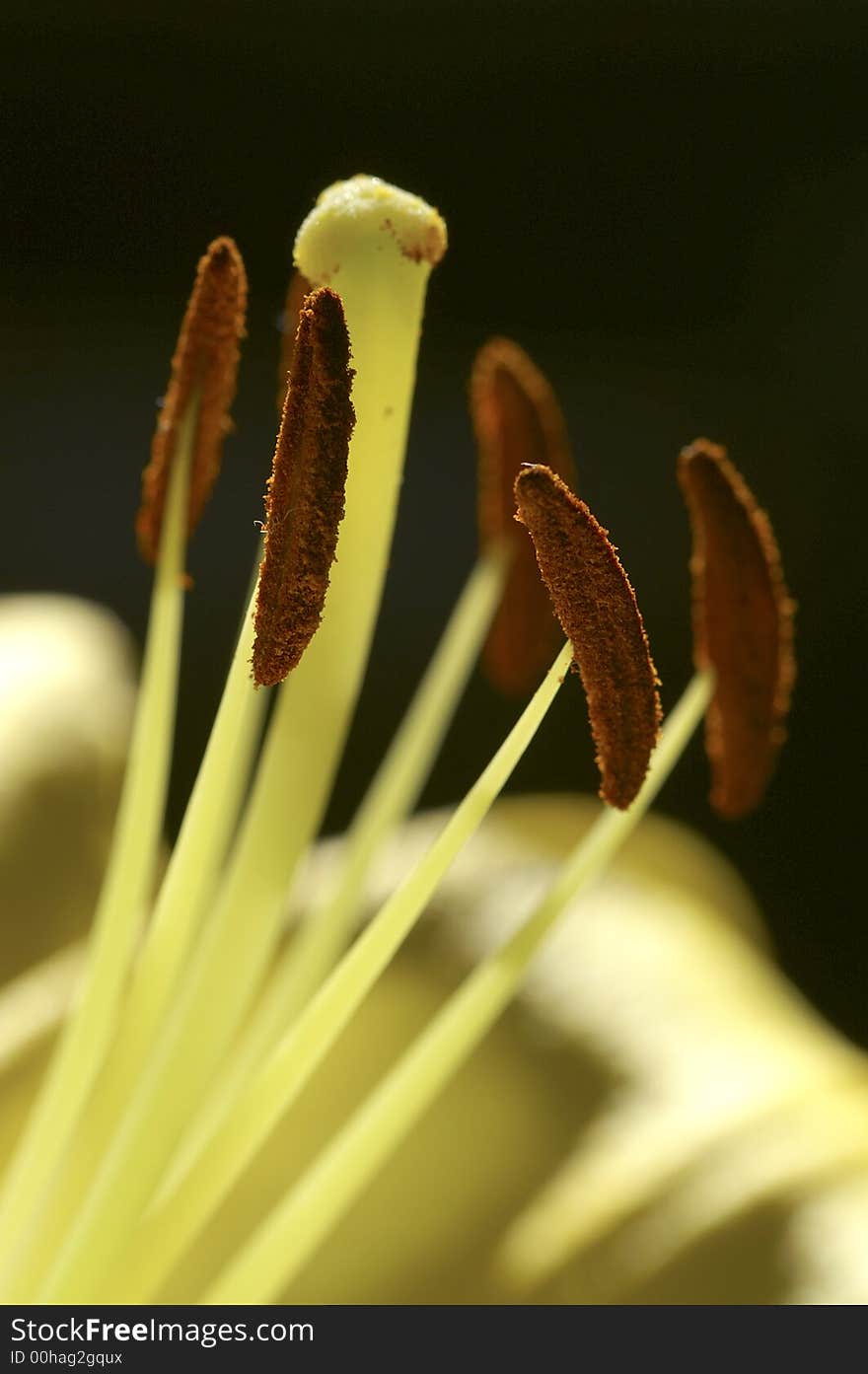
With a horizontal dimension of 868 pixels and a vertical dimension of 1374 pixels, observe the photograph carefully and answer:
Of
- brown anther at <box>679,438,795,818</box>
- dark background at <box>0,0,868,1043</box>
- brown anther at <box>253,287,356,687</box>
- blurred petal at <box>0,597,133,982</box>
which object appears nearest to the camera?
brown anther at <box>253,287,356,687</box>

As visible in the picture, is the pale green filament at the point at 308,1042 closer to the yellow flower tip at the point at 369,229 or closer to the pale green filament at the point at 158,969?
the pale green filament at the point at 158,969

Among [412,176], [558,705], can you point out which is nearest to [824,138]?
[412,176]

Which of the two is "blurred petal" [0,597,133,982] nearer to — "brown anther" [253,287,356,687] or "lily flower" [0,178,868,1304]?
"lily flower" [0,178,868,1304]

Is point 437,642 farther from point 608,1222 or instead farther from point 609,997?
point 608,1222

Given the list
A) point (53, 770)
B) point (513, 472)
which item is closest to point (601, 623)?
point (513, 472)

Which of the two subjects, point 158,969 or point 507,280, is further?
point 507,280

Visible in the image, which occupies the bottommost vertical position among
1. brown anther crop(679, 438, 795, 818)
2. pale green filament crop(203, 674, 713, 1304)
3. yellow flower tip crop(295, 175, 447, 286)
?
pale green filament crop(203, 674, 713, 1304)

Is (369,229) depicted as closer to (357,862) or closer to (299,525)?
(299,525)

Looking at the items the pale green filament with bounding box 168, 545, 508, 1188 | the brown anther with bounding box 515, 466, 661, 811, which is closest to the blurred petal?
the pale green filament with bounding box 168, 545, 508, 1188
